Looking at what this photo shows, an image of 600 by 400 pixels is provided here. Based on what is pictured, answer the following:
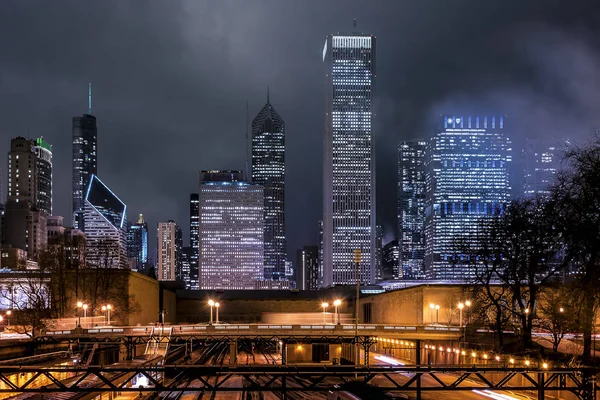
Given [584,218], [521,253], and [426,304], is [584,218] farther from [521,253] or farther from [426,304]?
[426,304]

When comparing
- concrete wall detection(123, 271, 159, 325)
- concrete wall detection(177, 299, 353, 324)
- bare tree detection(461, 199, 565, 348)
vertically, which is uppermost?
bare tree detection(461, 199, 565, 348)

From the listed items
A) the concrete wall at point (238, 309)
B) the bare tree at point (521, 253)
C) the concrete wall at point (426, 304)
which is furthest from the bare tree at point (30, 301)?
the concrete wall at point (426, 304)

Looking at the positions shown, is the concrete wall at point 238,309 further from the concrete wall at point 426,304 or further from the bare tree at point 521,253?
the bare tree at point 521,253

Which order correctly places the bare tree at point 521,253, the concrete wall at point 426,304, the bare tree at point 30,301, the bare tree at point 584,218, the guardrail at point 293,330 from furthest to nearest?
the concrete wall at point 426,304, the bare tree at point 30,301, the guardrail at point 293,330, the bare tree at point 521,253, the bare tree at point 584,218

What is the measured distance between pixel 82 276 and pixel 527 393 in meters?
54.0

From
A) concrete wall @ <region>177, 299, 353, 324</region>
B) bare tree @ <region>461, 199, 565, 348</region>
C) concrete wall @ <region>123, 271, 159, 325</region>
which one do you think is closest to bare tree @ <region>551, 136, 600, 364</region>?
bare tree @ <region>461, 199, 565, 348</region>

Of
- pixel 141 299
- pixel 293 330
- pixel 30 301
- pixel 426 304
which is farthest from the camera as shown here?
pixel 141 299

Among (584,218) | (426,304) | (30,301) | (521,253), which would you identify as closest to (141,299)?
(30,301)

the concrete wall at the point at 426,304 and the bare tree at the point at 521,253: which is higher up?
the bare tree at the point at 521,253

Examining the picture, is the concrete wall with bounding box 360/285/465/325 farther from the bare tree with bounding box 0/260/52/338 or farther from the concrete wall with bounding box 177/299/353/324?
the bare tree with bounding box 0/260/52/338

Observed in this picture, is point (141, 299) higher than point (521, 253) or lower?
lower

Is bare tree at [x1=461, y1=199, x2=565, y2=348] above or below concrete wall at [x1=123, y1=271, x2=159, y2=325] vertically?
above

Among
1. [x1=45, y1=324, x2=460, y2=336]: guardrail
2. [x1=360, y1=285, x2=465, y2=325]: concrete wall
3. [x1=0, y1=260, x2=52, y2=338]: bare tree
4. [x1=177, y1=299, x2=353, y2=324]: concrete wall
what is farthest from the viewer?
[x1=177, y1=299, x2=353, y2=324]: concrete wall

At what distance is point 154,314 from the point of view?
95688 mm
